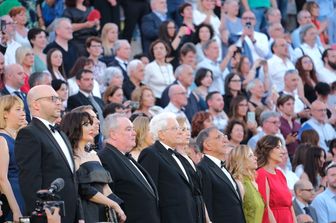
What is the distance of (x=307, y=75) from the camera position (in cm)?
2053

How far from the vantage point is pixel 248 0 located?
73.9ft

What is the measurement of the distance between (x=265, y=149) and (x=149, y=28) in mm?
6365

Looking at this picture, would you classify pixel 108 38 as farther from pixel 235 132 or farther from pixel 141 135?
pixel 141 135

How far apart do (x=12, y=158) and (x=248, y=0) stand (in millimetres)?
11851

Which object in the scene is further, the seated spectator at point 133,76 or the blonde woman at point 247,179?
the seated spectator at point 133,76

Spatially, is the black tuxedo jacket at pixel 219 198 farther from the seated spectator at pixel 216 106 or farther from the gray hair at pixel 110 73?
the seated spectator at pixel 216 106

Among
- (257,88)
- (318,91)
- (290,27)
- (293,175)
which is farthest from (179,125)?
(290,27)

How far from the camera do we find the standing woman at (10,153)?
36.0 feet

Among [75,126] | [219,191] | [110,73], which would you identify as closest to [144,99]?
[110,73]

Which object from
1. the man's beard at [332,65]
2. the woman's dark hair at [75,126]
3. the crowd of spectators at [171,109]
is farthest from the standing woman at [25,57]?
the man's beard at [332,65]

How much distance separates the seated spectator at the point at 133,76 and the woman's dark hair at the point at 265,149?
377 centimetres

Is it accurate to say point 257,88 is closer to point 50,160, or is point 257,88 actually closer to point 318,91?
point 318,91

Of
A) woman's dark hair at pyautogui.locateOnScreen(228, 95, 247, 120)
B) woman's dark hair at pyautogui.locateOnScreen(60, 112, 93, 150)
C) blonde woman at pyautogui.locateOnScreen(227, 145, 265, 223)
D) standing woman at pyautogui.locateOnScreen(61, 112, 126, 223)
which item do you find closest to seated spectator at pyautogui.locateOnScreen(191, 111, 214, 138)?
woman's dark hair at pyautogui.locateOnScreen(228, 95, 247, 120)

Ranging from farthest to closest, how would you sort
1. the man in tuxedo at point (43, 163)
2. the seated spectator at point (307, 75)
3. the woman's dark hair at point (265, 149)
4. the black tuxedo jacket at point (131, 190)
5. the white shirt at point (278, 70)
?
1. the seated spectator at point (307, 75)
2. the white shirt at point (278, 70)
3. the woman's dark hair at point (265, 149)
4. the black tuxedo jacket at point (131, 190)
5. the man in tuxedo at point (43, 163)
